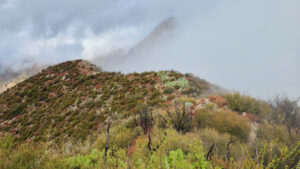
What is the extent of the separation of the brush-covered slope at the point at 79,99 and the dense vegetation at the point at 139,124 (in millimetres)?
67

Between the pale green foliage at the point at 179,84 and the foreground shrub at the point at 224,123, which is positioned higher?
the pale green foliage at the point at 179,84

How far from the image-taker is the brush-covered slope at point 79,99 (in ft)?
29.5

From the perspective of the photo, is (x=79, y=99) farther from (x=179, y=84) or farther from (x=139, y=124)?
(x=139, y=124)

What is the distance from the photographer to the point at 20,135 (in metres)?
10.2

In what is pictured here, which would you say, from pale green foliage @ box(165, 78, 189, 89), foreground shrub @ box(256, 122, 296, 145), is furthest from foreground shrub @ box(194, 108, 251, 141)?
pale green foliage @ box(165, 78, 189, 89)

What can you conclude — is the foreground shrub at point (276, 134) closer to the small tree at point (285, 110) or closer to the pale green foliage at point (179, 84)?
the small tree at point (285, 110)

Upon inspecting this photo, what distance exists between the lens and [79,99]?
501 inches

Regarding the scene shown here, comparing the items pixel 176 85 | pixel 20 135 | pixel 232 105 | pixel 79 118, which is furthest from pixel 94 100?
pixel 232 105

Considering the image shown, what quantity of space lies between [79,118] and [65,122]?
101 cm

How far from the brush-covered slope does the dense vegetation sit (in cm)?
7

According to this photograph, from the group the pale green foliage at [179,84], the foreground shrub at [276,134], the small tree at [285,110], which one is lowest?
the foreground shrub at [276,134]

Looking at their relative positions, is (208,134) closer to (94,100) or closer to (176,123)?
(176,123)

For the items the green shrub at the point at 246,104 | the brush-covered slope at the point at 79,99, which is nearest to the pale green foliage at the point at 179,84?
the brush-covered slope at the point at 79,99

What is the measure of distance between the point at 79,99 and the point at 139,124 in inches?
354
